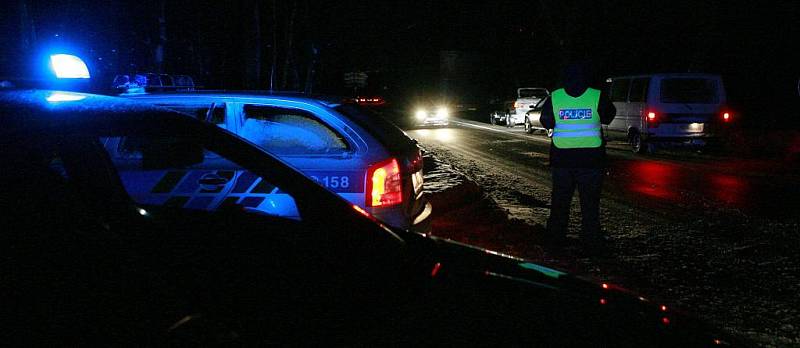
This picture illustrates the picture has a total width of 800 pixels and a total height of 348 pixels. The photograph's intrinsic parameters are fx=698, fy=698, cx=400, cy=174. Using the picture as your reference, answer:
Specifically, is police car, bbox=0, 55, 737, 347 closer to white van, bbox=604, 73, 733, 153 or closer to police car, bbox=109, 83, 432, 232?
police car, bbox=109, 83, 432, 232

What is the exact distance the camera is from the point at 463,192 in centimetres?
988

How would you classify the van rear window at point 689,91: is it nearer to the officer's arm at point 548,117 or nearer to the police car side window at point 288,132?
the officer's arm at point 548,117

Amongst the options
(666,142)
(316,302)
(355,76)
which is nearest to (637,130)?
(666,142)

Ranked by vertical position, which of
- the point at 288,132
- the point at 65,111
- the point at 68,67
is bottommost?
the point at 288,132

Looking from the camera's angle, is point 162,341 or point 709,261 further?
point 709,261

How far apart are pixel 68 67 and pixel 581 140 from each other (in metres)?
4.31

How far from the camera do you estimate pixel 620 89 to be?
17781 millimetres

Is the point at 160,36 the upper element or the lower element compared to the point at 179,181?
upper

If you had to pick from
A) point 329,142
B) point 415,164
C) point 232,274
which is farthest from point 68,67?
point 232,274

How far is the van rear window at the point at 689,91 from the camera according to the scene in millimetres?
16141

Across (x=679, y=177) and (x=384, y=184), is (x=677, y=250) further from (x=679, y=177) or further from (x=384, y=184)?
(x=679, y=177)

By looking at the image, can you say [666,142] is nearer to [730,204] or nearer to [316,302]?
[730,204]

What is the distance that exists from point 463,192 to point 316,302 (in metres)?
7.78

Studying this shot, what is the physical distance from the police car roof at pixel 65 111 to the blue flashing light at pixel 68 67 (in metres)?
1.91
